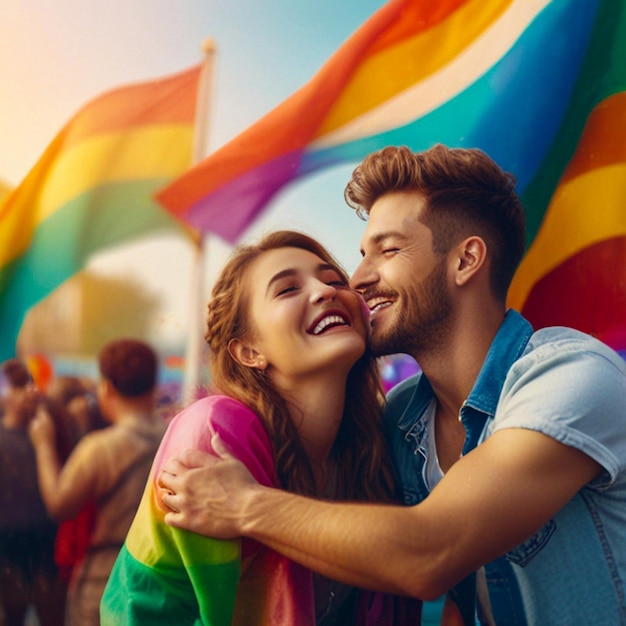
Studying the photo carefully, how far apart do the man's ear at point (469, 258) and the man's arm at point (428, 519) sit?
51 centimetres

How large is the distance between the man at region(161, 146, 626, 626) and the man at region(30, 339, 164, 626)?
31cm

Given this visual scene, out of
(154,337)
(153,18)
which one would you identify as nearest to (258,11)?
(153,18)

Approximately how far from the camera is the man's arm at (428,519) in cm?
166

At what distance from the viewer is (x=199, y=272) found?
2.24m

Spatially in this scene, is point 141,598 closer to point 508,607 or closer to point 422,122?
point 508,607

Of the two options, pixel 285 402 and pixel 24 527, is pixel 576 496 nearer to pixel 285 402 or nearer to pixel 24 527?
pixel 285 402

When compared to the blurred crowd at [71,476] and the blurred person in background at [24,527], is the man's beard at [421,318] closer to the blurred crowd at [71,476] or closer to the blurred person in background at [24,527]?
the blurred crowd at [71,476]

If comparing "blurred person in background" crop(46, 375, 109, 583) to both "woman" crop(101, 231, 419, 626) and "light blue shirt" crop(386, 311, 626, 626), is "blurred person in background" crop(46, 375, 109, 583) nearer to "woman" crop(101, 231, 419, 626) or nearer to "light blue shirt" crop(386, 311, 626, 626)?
"woman" crop(101, 231, 419, 626)

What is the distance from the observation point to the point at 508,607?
6.21ft

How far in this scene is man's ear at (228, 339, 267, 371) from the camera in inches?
81.9

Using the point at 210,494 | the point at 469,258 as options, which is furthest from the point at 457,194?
the point at 210,494

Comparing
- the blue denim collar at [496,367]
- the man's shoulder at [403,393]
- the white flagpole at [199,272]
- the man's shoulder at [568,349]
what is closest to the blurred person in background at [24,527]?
the white flagpole at [199,272]

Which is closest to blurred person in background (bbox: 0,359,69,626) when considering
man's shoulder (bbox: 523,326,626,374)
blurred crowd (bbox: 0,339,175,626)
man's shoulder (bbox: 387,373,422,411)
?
blurred crowd (bbox: 0,339,175,626)

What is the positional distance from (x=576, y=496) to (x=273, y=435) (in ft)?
2.47
